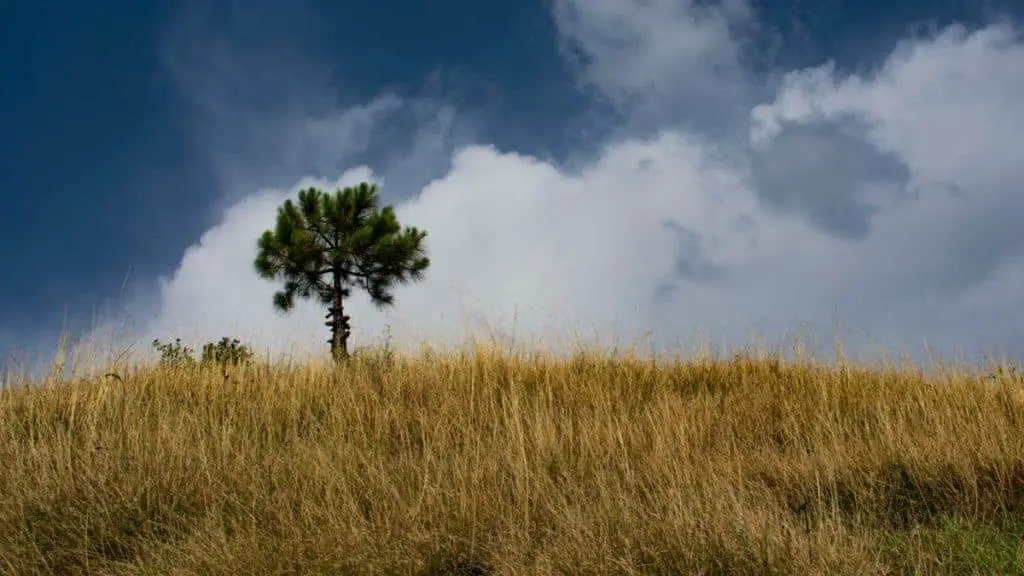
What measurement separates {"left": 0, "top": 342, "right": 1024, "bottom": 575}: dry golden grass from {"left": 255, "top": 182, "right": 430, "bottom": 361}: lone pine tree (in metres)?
11.2

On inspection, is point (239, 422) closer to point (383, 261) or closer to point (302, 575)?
point (302, 575)

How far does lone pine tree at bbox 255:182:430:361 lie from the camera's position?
18.7 metres

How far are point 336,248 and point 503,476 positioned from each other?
1580 cm

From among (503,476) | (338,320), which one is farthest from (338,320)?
(503,476)

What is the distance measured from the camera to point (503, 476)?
4.07 m

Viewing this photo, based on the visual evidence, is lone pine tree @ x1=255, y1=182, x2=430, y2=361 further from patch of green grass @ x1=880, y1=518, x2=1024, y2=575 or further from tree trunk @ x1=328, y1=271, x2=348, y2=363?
patch of green grass @ x1=880, y1=518, x2=1024, y2=575

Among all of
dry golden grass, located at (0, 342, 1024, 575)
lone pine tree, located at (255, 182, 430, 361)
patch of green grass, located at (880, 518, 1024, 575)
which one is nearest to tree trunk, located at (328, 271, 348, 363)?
lone pine tree, located at (255, 182, 430, 361)

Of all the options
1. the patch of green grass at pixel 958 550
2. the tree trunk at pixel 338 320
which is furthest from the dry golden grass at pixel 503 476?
the tree trunk at pixel 338 320

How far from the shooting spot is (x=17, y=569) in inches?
140

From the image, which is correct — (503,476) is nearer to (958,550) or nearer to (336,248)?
(958,550)

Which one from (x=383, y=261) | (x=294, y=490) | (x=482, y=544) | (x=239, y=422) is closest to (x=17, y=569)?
(x=294, y=490)

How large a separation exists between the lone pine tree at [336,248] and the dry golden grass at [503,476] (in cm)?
1117

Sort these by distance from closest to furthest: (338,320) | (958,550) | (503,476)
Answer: (958,550)
(503,476)
(338,320)

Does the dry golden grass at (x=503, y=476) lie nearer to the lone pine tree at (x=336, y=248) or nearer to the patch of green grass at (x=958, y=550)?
the patch of green grass at (x=958, y=550)
